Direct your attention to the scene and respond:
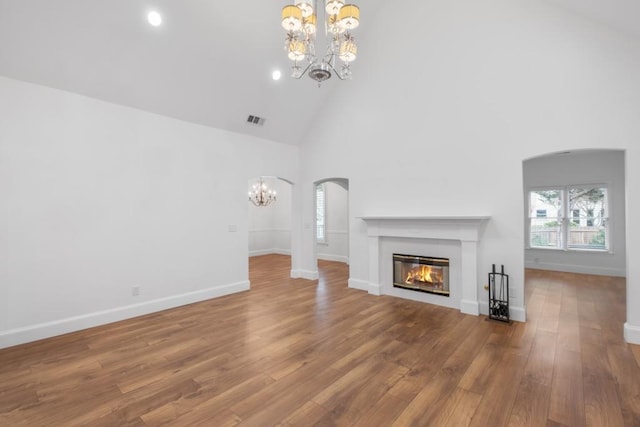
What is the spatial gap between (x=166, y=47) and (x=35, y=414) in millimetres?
4071

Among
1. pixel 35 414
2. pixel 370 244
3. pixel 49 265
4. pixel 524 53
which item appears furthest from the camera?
pixel 370 244

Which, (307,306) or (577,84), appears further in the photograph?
(307,306)

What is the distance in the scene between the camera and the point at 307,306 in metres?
4.59

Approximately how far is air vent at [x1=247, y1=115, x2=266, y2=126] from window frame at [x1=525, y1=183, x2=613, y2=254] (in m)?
7.11

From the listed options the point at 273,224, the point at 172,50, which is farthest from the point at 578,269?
the point at 172,50

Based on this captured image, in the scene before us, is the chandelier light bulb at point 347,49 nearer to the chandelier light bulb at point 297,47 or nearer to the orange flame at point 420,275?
the chandelier light bulb at point 297,47

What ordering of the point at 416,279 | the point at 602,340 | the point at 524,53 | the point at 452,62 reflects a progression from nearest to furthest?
the point at 602,340, the point at 524,53, the point at 452,62, the point at 416,279

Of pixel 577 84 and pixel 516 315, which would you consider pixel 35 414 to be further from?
pixel 577 84

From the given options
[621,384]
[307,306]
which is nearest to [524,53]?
[621,384]

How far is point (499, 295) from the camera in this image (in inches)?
160

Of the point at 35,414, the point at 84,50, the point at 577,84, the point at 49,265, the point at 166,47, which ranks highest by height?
the point at 166,47

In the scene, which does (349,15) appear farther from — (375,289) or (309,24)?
(375,289)

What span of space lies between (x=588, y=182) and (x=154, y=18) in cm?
917

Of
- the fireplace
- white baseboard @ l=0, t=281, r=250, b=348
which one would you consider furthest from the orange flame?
white baseboard @ l=0, t=281, r=250, b=348
